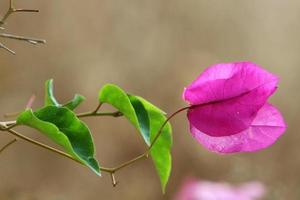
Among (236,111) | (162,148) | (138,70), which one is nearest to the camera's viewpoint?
(236,111)

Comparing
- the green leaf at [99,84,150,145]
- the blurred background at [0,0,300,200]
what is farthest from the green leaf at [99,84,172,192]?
the blurred background at [0,0,300,200]

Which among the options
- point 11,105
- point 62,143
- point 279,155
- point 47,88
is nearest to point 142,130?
point 62,143

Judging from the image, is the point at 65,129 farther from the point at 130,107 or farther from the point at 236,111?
the point at 236,111

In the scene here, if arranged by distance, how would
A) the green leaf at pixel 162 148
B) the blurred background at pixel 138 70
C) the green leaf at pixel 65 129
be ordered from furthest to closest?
the blurred background at pixel 138 70 → the green leaf at pixel 162 148 → the green leaf at pixel 65 129

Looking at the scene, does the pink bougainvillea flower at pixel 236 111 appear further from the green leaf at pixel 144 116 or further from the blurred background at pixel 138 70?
the blurred background at pixel 138 70

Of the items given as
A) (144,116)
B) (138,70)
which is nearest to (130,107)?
(144,116)

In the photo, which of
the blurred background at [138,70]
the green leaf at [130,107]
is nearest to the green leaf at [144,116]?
the green leaf at [130,107]
